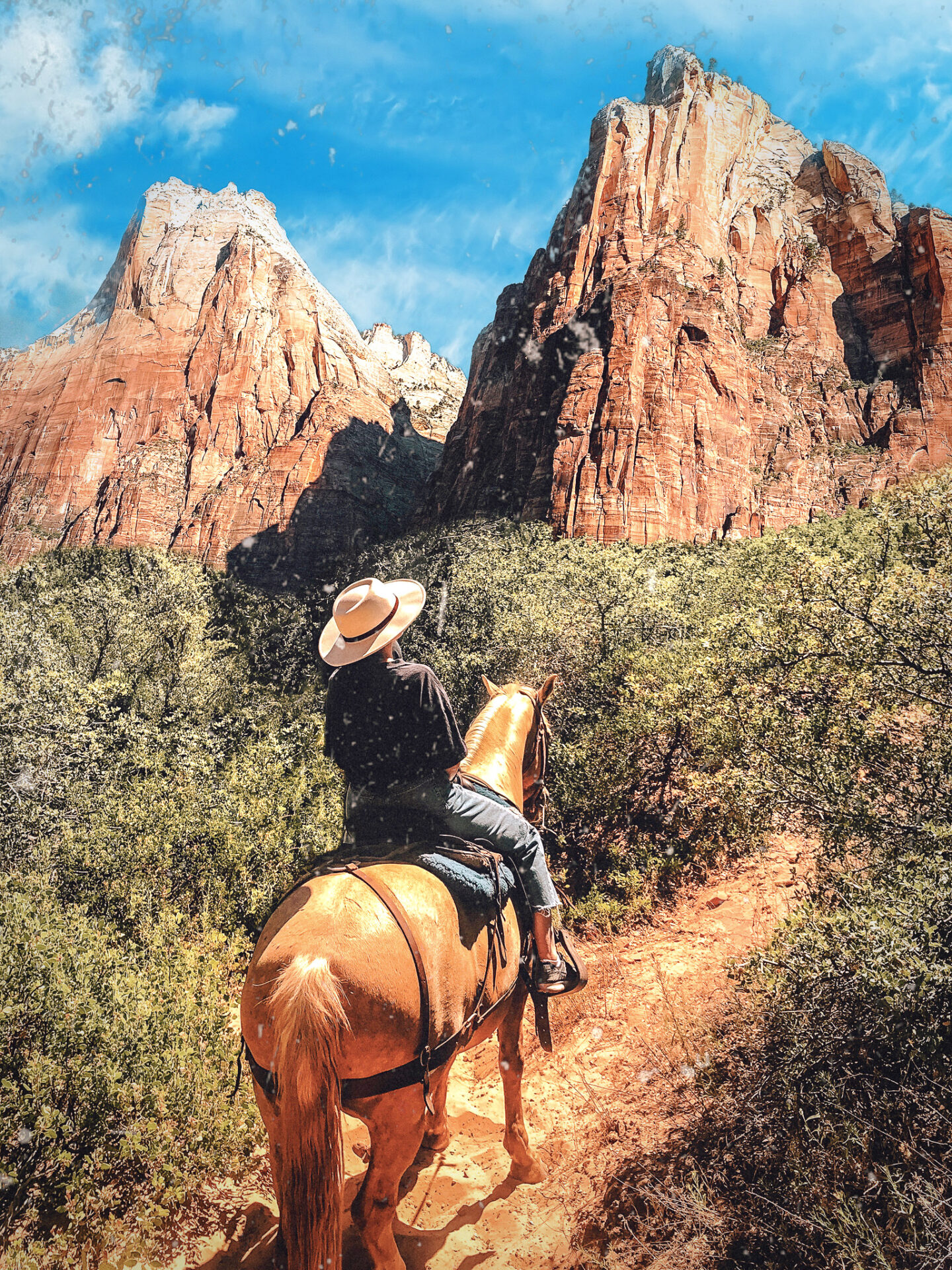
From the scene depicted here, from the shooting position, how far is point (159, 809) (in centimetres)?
791

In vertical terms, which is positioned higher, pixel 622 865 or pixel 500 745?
pixel 500 745

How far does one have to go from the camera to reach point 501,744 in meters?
4.71

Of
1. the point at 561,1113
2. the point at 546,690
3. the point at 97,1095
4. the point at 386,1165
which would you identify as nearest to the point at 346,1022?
the point at 386,1165

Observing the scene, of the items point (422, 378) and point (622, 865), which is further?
point (422, 378)

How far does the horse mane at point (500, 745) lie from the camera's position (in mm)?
4488

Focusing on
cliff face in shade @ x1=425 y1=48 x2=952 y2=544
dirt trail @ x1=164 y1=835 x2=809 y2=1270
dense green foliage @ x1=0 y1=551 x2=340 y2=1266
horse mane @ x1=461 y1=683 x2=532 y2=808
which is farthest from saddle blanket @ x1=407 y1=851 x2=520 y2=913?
cliff face in shade @ x1=425 y1=48 x2=952 y2=544

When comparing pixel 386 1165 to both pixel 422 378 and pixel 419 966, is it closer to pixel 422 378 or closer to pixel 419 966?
pixel 419 966

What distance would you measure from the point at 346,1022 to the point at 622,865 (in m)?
7.34

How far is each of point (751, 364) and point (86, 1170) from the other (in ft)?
205

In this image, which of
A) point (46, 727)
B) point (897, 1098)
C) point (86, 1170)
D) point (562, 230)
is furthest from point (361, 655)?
point (562, 230)

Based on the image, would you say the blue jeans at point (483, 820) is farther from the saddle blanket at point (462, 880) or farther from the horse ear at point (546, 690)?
the horse ear at point (546, 690)

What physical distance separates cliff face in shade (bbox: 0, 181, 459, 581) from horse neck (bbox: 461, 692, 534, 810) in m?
59.2

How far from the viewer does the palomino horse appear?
2656mm

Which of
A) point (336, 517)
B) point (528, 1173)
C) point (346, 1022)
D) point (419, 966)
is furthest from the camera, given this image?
point (336, 517)
